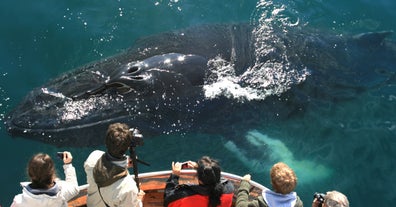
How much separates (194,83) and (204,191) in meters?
4.27

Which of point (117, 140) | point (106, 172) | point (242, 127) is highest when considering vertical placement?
point (117, 140)

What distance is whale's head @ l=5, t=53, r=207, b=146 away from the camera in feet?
28.9

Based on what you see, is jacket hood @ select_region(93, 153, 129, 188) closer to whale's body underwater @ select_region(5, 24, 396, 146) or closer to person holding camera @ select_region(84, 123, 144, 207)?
person holding camera @ select_region(84, 123, 144, 207)

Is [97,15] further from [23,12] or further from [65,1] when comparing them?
[23,12]

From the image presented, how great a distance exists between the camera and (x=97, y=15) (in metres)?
13.1

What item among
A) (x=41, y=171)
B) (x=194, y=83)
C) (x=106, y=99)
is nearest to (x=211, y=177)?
(x=41, y=171)

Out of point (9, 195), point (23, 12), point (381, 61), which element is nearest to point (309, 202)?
point (381, 61)

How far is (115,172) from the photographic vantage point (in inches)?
225

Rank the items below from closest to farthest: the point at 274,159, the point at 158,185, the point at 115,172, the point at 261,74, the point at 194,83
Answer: the point at 115,172 < the point at 158,185 < the point at 194,83 < the point at 274,159 < the point at 261,74

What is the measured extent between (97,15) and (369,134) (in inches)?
311

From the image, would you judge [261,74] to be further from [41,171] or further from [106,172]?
[41,171]

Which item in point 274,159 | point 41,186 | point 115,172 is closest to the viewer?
point 41,186

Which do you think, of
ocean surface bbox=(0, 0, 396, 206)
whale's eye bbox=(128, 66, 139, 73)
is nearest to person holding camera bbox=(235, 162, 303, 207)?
ocean surface bbox=(0, 0, 396, 206)

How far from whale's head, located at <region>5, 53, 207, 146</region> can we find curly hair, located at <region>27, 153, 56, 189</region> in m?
3.41
